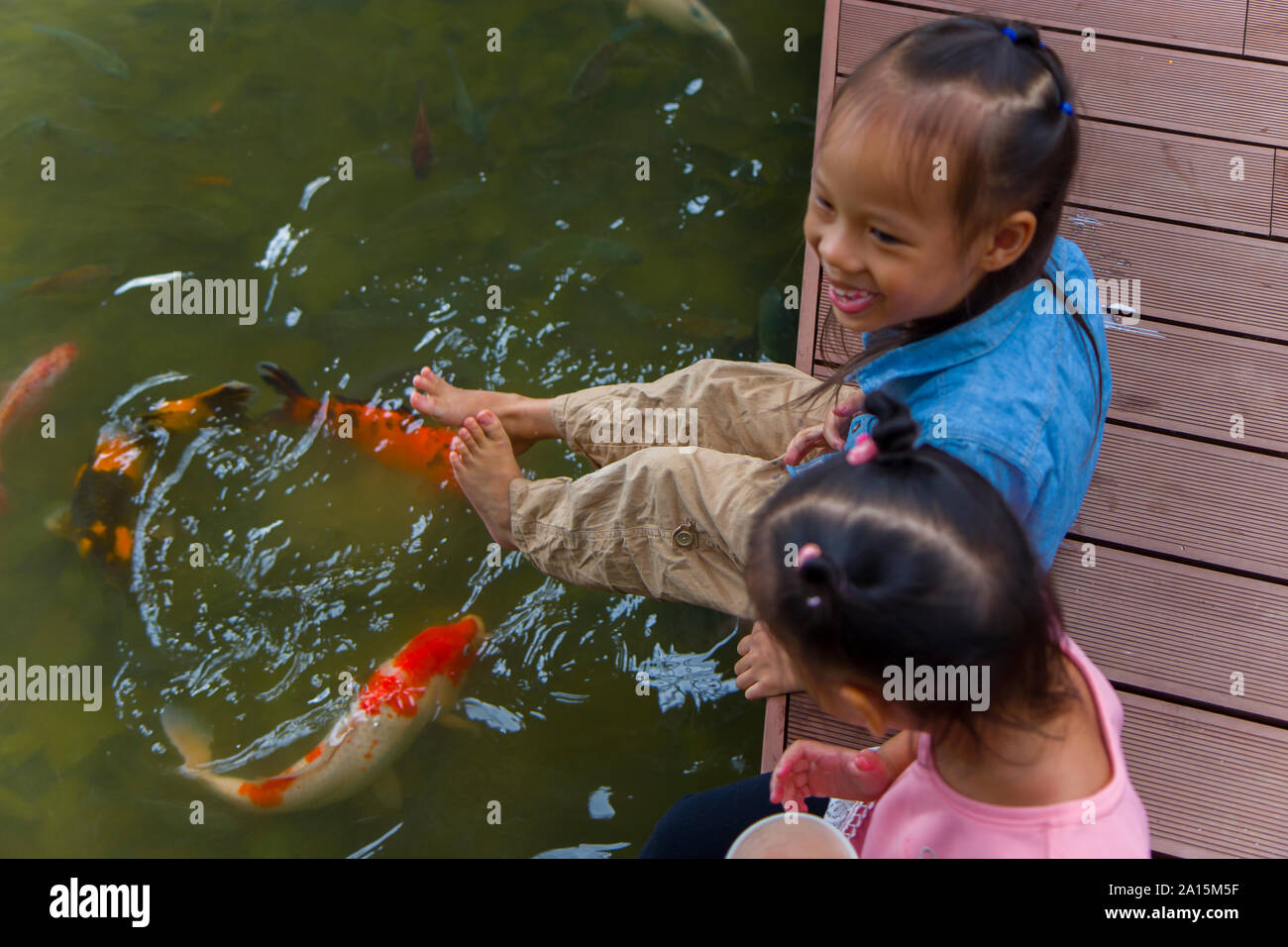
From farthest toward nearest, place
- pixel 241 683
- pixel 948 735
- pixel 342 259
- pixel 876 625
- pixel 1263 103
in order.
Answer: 1. pixel 342 259
2. pixel 1263 103
3. pixel 241 683
4. pixel 948 735
5. pixel 876 625

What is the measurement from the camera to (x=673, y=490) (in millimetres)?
1905

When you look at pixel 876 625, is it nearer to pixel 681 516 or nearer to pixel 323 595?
pixel 681 516

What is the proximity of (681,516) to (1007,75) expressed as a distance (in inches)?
36.7

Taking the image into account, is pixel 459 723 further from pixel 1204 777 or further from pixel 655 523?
pixel 1204 777

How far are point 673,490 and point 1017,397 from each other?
0.67 m

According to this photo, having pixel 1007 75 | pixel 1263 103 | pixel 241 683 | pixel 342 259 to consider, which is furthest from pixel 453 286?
pixel 1263 103

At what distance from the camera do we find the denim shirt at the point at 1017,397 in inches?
56.1

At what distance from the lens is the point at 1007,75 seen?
4.51 ft

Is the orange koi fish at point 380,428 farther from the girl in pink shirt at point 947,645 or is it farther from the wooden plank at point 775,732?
the girl in pink shirt at point 947,645

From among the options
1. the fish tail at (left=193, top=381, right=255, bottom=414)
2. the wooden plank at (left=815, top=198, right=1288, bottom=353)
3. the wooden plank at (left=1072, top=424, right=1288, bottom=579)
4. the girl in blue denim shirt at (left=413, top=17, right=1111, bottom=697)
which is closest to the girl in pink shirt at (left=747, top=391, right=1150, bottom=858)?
the girl in blue denim shirt at (left=413, top=17, right=1111, bottom=697)

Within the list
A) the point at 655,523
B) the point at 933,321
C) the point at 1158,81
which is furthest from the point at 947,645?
the point at 1158,81

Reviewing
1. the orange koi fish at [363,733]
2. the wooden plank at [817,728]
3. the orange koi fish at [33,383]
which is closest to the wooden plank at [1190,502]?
the wooden plank at [817,728]

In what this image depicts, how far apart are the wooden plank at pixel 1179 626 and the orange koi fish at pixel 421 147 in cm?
213
